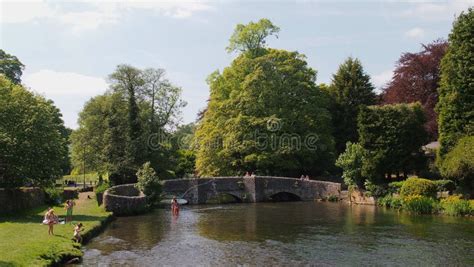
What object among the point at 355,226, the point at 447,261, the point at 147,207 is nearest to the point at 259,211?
the point at 147,207

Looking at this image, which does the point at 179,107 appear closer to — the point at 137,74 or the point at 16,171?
the point at 137,74

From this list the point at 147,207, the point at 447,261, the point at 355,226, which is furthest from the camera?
the point at 147,207

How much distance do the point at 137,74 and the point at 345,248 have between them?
43.4 m

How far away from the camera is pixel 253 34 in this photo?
2680 inches

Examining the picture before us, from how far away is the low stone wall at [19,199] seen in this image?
113ft

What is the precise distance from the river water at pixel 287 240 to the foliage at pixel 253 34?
98.4 ft

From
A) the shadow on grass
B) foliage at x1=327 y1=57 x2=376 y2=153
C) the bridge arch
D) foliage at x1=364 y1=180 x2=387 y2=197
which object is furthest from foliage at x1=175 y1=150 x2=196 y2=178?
the shadow on grass

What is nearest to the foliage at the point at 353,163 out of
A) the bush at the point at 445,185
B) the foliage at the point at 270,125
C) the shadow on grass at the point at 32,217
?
the foliage at the point at 270,125

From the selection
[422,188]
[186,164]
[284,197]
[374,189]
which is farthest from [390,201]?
[186,164]

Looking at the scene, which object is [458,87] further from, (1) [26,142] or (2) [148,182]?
(1) [26,142]

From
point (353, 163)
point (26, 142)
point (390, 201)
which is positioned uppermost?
point (26, 142)

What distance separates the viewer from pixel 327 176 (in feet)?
209

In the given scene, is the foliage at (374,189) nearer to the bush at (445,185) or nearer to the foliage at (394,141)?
the foliage at (394,141)

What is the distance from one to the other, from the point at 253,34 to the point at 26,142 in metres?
40.1
